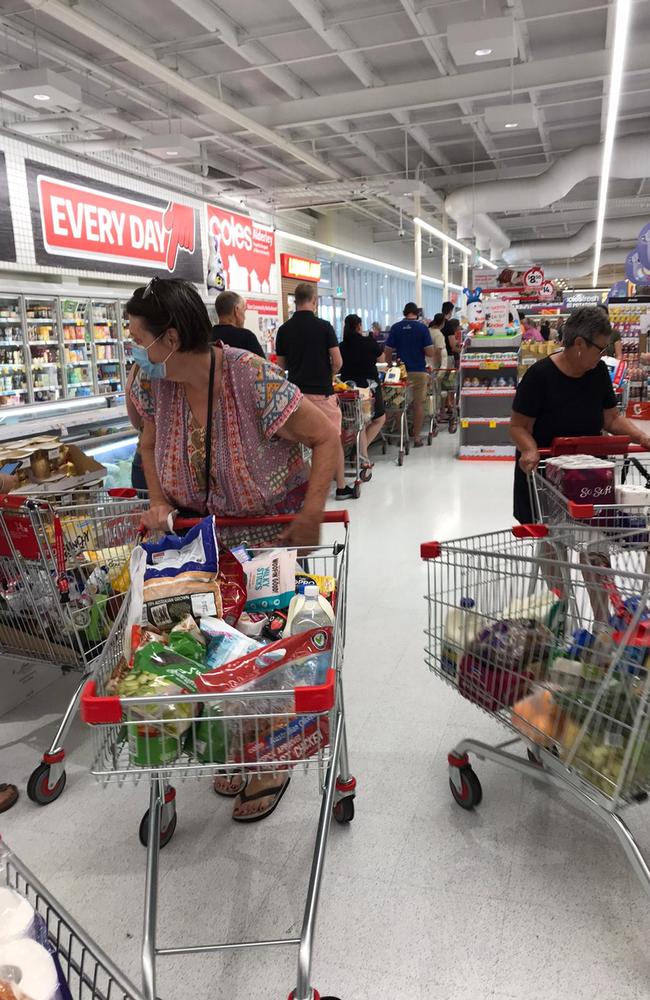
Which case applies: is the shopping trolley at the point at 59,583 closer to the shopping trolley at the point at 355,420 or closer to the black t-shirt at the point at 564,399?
the black t-shirt at the point at 564,399

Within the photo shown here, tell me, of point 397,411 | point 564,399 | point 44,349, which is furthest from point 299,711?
point 44,349

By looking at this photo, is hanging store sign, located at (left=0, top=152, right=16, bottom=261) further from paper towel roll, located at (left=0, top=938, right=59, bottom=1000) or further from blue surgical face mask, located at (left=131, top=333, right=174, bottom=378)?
paper towel roll, located at (left=0, top=938, right=59, bottom=1000)

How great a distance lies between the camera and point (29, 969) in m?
0.91

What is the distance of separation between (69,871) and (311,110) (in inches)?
412

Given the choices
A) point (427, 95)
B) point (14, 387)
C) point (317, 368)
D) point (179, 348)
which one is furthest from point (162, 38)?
point (179, 348)

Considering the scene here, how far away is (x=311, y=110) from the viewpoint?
10.3 meters

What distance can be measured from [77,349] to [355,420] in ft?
15.3

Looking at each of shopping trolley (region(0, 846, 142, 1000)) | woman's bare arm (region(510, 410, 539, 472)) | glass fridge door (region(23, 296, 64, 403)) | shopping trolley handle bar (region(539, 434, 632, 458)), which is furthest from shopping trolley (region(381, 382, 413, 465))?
shopping trolley (region(0, 846, 142, 1000))

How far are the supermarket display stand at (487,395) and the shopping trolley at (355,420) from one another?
1.84 metres

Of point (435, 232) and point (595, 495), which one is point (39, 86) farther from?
point (435, 232)

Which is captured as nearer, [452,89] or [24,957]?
[24,957]

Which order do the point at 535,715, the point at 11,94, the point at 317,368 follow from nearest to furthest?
the point at 535,715, the point at 317,368, the point at 11,94

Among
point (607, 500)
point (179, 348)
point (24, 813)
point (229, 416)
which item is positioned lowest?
point (24, 813)

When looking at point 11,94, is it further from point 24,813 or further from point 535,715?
point 535,715
